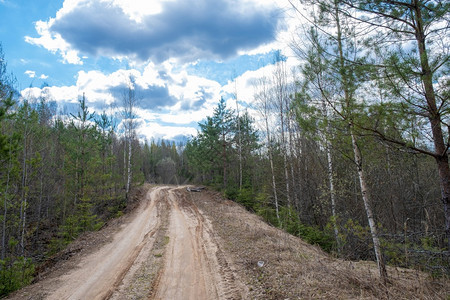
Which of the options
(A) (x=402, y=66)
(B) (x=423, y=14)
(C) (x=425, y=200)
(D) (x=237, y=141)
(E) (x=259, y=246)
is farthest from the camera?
(D) (x=237, y=141)

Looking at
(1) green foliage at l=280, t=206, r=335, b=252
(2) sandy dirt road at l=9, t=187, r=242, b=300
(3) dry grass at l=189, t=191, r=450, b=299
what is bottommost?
(1) green foliage at l=280, t=206, r=335, b=252

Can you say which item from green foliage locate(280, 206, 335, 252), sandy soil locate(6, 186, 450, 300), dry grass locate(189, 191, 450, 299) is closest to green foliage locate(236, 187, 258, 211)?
green foliage locate(280, 206, 335, 252)

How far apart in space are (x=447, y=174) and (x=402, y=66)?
6.74 ft

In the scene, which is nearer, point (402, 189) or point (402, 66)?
point (402, 66)

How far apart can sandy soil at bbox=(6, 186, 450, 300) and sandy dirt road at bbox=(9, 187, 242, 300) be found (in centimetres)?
2

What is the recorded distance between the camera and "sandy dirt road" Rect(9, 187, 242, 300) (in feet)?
18.6

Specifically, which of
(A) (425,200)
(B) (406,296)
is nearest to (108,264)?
(B) (406,296)

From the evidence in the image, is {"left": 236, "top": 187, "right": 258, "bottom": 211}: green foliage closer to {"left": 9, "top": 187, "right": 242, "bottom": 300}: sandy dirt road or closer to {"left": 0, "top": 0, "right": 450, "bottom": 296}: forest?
{"left": 0, "top": 0, "right": 450, "bottom": 296}: forest

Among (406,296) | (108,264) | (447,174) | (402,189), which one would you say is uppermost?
(447,174)

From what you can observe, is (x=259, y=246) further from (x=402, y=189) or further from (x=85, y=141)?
(x=85, y=141)

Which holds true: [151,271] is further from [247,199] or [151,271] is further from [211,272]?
[247,199]

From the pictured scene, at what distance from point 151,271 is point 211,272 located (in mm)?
1741

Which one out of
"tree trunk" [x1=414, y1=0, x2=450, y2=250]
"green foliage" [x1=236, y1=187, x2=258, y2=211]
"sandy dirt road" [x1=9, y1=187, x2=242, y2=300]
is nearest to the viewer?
"tree trunk" [x1=414, y1=0, x2=450, y2=250]

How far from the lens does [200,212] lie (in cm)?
1739
